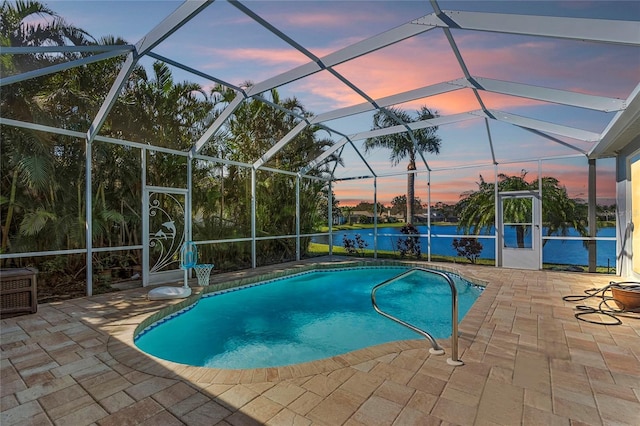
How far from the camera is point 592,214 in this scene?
317 inches

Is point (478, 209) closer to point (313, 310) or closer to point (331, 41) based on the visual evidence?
point (313, 310)

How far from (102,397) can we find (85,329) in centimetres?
203

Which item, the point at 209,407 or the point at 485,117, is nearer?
the point at 209,407

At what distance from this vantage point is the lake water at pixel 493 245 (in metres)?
8.01

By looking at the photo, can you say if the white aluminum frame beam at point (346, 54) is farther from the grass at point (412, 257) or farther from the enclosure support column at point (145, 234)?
the grass at point (412, 257)

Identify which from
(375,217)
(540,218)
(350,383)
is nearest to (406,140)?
(375,217)

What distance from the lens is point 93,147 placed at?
667 centimetres

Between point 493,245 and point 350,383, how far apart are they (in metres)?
8.38

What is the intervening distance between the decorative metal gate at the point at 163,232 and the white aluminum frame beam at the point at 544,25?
6219 millimetres

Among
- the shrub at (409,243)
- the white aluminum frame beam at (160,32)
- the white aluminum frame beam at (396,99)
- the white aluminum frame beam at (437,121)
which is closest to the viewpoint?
the white aluminum frame beam at (160,32)

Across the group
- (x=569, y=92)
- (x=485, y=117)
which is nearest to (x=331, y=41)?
(x=569, y=92)

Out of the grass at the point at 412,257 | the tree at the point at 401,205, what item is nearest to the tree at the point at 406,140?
the tree at the point at 401,205

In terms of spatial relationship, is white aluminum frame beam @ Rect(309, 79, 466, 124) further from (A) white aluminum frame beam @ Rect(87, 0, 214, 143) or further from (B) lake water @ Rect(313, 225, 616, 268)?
(B) lake water @ Rect(313, 225, 616, 268)

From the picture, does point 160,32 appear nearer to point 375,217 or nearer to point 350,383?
point 350,383
